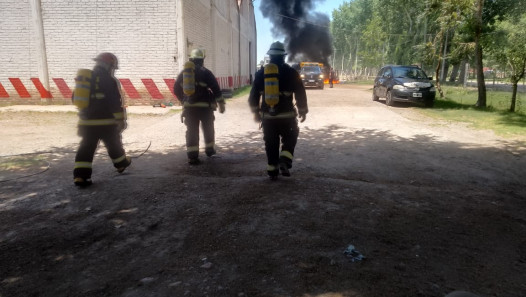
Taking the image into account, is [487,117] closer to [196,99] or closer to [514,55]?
[514,55]

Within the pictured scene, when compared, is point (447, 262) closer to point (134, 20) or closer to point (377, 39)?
point (134, 20)

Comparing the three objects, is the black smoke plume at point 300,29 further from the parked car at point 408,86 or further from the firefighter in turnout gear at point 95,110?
the firefighter in turnout gear at point 95,110

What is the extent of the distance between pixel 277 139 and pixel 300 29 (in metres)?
55.0

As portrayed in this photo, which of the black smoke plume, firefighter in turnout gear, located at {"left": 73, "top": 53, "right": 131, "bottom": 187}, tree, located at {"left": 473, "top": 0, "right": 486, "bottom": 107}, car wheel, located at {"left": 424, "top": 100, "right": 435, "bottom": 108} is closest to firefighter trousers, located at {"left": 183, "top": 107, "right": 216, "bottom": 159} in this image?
firefighter in turnout gear, located at {"left": 73, "top": 53, "right": 131, "bottom": 187}

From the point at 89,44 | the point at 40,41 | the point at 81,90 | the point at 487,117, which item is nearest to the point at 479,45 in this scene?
the point at 487,117

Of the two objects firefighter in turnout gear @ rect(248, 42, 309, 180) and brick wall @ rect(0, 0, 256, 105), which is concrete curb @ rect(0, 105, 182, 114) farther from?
firefighter in turnout gear @ rect(248, 42, 309, 180)

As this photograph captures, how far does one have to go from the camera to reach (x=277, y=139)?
5.07 metres

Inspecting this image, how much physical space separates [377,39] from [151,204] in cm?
4710

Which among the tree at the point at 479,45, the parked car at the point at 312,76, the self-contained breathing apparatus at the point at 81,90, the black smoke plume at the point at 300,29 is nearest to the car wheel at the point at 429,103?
the tree at the point at 479,45

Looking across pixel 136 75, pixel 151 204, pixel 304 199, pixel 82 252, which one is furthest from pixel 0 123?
pixel 304 199

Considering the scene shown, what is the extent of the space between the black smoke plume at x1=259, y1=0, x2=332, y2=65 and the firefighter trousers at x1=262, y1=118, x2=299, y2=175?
5054 centimetres

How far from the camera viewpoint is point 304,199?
4.36m

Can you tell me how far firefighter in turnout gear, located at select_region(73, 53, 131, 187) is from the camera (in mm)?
4788

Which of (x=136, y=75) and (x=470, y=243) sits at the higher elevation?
(x=136, y=75)
